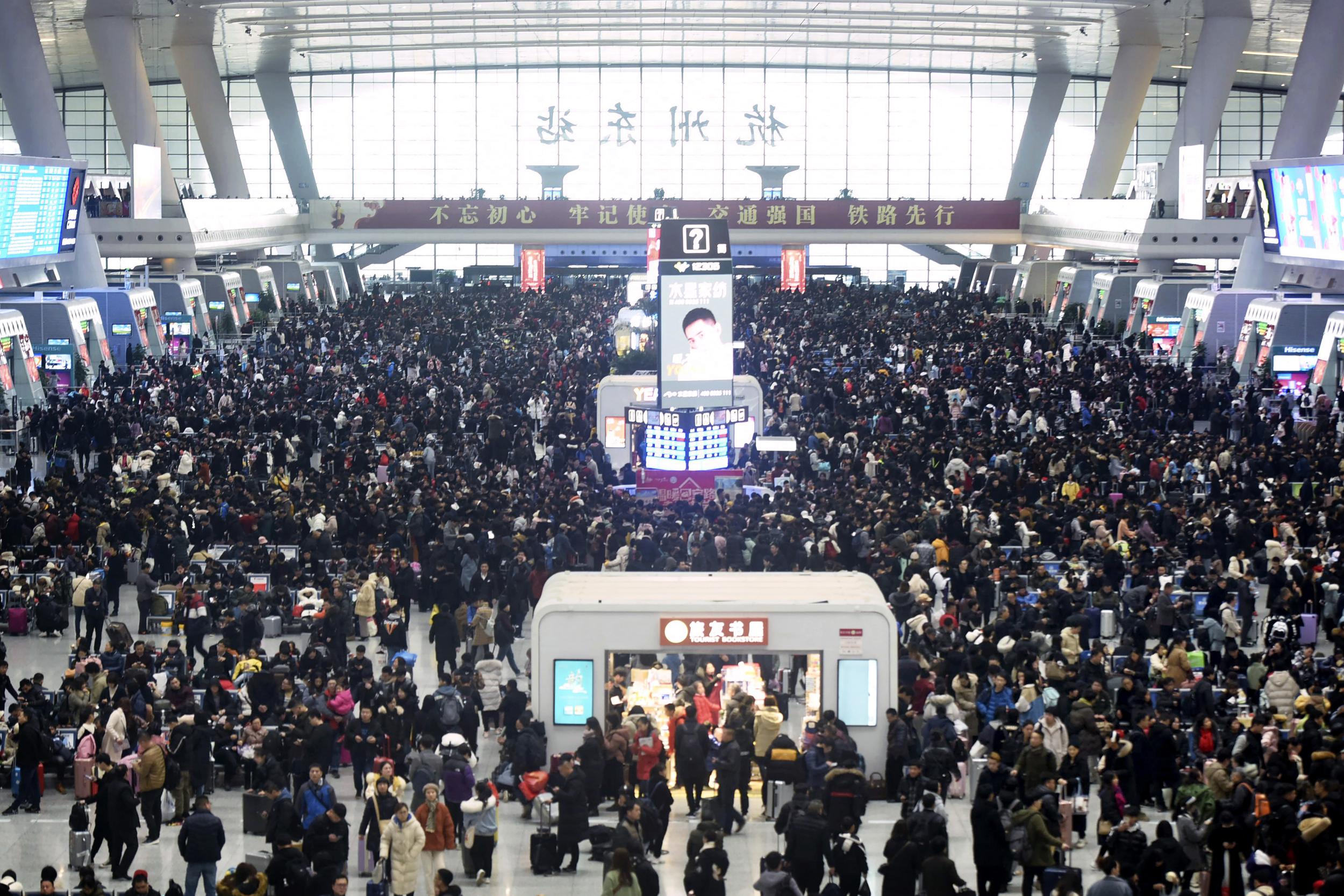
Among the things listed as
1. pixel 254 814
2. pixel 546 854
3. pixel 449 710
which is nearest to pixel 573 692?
pixel 449 710

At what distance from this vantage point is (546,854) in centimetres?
1208

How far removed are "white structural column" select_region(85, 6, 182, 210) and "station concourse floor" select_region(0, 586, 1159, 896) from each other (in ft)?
105

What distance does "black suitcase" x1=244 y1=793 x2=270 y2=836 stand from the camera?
12727 millimetres

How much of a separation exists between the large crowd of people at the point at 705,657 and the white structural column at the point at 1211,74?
11602 millimetres

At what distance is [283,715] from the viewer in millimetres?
13578

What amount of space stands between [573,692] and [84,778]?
3748 mm

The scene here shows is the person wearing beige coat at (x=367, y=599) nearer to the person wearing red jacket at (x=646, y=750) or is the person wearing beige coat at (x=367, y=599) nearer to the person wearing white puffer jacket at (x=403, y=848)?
the person wearing red jacket at (x=646, y=750)

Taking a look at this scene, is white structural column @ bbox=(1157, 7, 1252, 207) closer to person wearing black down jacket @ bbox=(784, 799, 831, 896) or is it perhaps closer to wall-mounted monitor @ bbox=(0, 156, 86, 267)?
wall-mounted monitor @ bbox=(0, 156, 86, 267)

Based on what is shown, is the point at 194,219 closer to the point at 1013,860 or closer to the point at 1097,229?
the point at 1097,229

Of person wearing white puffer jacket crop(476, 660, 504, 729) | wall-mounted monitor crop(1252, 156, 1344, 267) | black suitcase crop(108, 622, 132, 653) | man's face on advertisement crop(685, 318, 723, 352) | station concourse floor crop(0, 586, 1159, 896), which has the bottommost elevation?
station concourse floor crop(0, 586, 1159, 896)

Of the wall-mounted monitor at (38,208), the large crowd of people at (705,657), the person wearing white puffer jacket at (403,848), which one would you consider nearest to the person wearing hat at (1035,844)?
the large crowd of people at (705,657)

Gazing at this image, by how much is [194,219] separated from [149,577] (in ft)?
85.5

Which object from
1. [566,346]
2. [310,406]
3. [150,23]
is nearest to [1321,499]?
[310,406]

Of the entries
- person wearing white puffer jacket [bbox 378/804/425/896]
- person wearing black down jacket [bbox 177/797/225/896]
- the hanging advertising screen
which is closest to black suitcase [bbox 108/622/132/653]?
the hanging advertising screen
